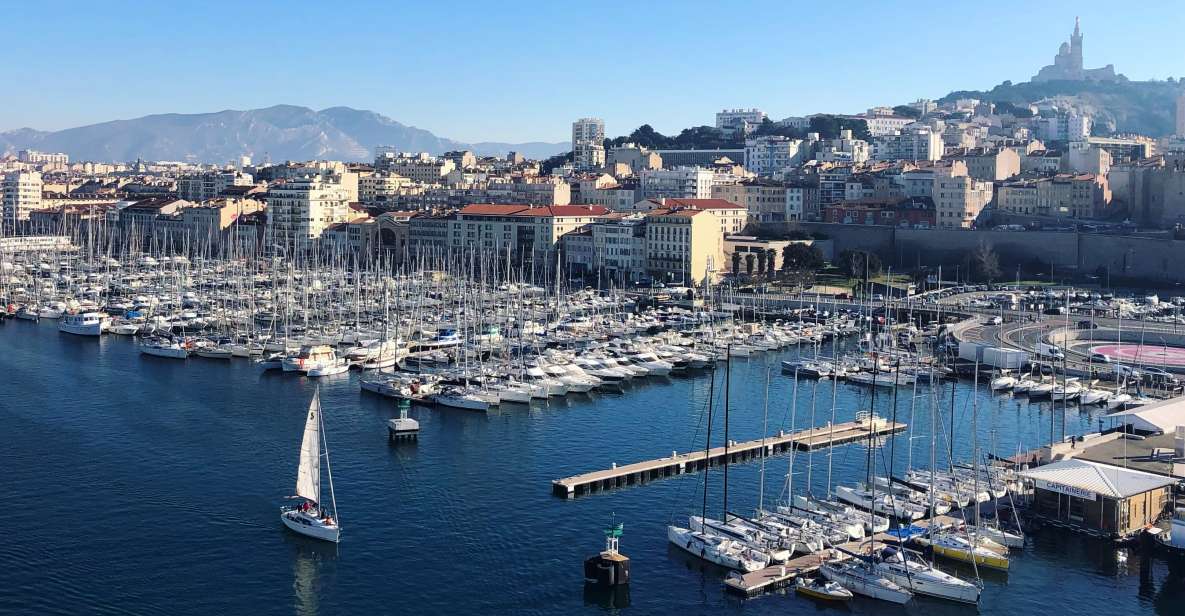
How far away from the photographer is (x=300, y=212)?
5622 cm

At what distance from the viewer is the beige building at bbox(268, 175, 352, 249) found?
184 ft

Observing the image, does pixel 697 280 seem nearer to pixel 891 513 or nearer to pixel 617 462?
pixel 617 462

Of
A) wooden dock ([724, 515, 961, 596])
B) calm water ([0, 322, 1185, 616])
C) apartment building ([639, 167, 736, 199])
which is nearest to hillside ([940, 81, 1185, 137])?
apartment building ([639, 167, 736, 199])

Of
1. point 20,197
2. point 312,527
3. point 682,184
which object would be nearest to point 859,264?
point 682,184

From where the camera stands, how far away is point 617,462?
20328 mm

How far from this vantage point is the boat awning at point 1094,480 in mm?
16656

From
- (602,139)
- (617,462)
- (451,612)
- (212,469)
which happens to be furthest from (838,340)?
(602,139)

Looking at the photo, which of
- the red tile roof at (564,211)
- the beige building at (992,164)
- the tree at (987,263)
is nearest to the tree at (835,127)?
the beige building at (992,164)

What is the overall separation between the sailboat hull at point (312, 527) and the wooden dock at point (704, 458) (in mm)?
3754

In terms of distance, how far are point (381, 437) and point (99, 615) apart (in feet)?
28.0

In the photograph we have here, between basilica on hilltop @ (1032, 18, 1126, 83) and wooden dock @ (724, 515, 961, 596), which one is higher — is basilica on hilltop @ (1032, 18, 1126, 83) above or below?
above

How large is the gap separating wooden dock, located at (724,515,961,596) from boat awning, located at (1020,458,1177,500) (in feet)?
8.75

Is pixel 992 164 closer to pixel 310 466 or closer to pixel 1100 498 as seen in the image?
pixel 1100 498

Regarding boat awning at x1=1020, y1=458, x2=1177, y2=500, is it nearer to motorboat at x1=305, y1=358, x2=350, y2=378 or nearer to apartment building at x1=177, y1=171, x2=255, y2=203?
motorboat at x1=305, y1=358, x2=350, y2=378
